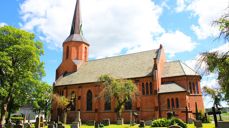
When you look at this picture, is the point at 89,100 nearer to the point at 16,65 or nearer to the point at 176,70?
the point at 16,65

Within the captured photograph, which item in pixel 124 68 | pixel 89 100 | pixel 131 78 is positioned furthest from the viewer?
pixel 124 68

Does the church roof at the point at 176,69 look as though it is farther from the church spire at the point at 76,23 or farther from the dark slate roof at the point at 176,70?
the church spire at the point at 76,23

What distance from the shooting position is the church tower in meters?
47.5

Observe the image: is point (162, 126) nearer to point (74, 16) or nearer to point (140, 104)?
point (140, 104)

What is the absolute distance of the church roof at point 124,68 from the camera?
36688 mm

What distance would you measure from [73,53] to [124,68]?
13.7m

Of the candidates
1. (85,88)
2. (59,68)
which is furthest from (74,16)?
(85,88)

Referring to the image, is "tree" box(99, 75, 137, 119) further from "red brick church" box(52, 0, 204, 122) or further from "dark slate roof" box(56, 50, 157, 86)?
"dark slate roof" box(56, 50, 157, 86)

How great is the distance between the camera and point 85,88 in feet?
133

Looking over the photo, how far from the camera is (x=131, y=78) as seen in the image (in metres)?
36.8

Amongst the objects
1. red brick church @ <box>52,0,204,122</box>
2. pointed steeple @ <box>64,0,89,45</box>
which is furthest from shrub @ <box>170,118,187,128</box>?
pointed steeple @ <box>64,0,89,45</box>

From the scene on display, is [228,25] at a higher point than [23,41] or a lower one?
lower

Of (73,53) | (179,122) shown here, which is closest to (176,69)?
(179,122)

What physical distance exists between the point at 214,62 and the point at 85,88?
101ft
